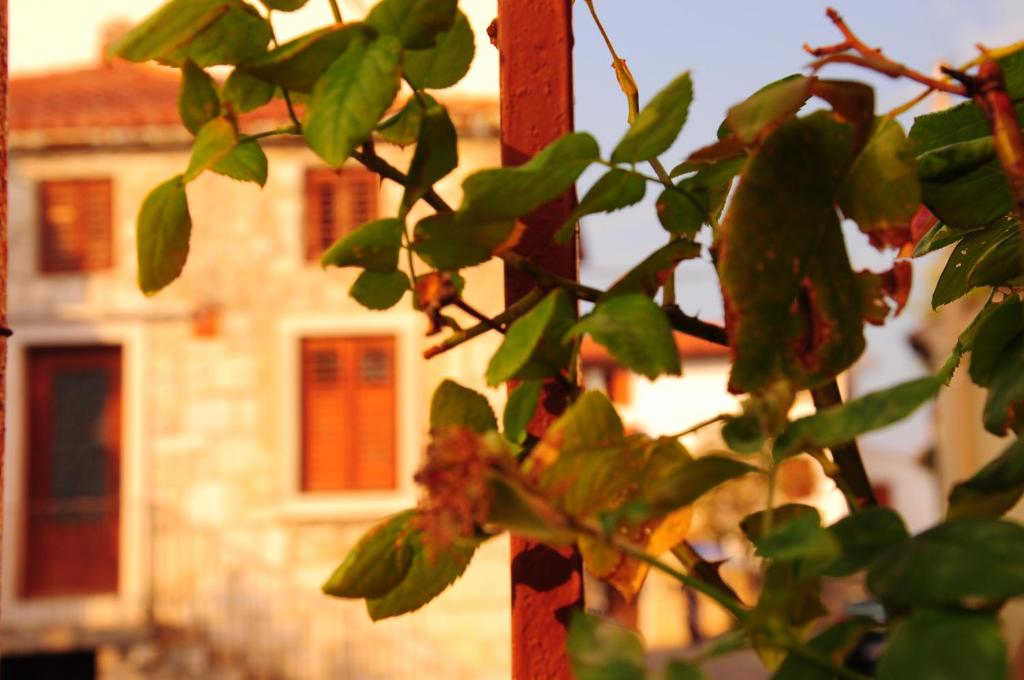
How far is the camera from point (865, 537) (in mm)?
404

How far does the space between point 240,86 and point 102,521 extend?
11097mm

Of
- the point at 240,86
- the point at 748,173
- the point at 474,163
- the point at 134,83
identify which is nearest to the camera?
the point at 748,173

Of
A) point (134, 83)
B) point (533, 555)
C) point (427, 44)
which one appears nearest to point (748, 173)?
point (427, 44)

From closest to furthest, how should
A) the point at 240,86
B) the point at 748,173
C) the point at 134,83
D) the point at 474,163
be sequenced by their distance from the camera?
the point at 748,173 → the point at 240,86 → the point at 474,163 → the point at 134,83

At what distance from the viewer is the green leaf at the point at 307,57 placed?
467 mm

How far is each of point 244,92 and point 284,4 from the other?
43 millimetres

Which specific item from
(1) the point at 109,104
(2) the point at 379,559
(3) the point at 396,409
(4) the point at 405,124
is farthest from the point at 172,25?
(1) the point at 109,104

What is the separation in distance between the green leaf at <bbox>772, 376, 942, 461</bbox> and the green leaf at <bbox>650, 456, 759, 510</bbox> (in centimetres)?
2

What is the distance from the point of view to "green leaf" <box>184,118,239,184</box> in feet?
1.70

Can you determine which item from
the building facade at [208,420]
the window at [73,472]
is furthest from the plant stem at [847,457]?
the window at [73,472]

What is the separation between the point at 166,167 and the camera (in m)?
11.0

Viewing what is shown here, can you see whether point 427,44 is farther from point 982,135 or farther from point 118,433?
point 118,433

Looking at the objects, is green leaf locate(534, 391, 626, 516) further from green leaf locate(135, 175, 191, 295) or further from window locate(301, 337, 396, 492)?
window locate(301, 337, 396, 492)

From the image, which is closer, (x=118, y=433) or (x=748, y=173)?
(x=748, y=173)
